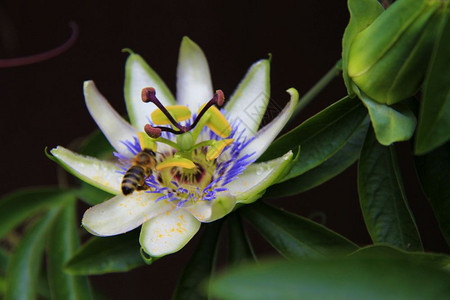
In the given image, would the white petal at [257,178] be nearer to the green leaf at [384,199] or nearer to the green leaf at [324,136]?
the green leaf at [324,136]

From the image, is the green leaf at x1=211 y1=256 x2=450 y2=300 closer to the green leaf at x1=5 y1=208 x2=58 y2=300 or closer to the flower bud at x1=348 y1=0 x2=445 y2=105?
the flower bud at x1=348 y1=0 x2=445 y2=105

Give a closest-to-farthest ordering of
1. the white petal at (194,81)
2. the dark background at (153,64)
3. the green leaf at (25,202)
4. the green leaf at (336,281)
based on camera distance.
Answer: the green leaf at (336,281), the white petal at (194,81), the green leaf at (25,202), the dark background at (153,64)

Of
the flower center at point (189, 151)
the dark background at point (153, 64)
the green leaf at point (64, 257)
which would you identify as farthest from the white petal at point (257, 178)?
the dark background at point (153, 64)

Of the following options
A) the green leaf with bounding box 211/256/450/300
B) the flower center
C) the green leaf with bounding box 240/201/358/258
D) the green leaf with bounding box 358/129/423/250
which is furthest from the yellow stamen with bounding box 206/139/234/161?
the green leaf with bounding box 211/256/450/300

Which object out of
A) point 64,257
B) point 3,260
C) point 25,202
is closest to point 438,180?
point 64,257

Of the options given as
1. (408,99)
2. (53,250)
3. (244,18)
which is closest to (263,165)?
(408,99)

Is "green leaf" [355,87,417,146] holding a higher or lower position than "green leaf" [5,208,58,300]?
lower

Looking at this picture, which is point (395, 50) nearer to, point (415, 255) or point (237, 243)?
point (415, 255)
